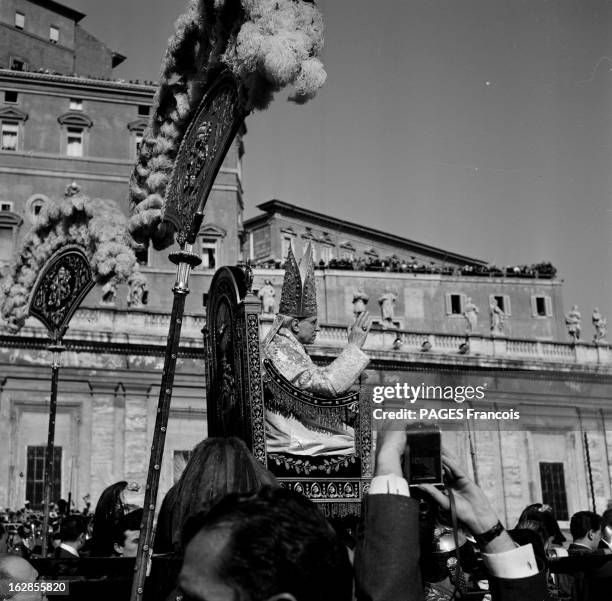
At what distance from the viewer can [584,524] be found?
6730 mm

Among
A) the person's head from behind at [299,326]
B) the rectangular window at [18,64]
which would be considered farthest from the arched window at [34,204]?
the person's head from behind at [299,326]

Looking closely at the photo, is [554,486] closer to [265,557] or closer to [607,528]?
[607,528]

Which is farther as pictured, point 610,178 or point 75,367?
point 75,367

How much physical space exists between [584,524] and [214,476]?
14.5ft

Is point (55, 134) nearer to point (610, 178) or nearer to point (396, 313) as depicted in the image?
point (396, 313)

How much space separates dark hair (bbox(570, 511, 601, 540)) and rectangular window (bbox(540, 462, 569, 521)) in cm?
2872

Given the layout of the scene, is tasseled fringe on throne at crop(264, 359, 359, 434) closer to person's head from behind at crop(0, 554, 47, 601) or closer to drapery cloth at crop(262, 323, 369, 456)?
drapery cloth at crop(262, 323, 369, 456)

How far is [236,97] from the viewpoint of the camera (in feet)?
17.9

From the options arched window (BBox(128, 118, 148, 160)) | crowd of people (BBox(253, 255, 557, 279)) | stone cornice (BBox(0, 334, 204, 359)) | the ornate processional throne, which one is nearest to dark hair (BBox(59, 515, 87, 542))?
the ornate processional throne

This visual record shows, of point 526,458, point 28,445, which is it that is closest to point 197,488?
point 28,445

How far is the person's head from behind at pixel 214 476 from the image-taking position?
10.2 ft

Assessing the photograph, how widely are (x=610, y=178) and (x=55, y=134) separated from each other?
32381 millimetres

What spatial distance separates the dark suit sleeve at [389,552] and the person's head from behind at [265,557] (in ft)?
0.51

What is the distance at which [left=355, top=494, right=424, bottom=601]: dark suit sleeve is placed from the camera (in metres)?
2.10
